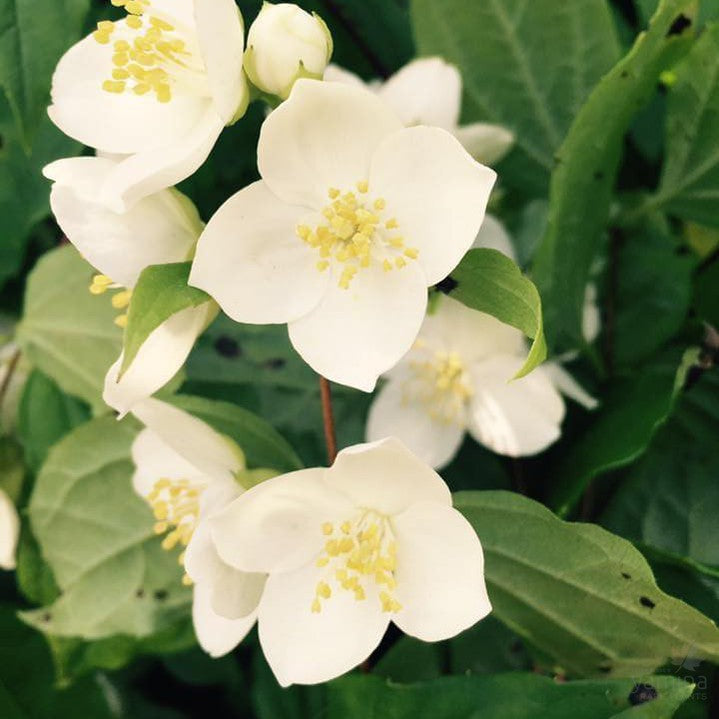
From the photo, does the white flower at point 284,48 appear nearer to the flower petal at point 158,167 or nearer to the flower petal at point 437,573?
the flower petal at point 158,167

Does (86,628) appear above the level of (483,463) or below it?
below

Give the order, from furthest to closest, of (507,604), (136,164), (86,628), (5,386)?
(5,386) → (86,628) → (507,604) → (136,164)

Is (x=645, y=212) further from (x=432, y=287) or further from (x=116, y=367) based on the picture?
(x=116, y=367)

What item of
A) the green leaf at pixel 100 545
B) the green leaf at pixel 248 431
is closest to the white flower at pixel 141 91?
the green leaf at pixel 248 431

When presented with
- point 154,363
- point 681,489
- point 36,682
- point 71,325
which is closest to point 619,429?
point 681,489

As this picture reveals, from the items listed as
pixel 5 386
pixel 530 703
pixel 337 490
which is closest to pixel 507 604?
pixel 530 703

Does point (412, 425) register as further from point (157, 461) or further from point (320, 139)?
point (320, 139)

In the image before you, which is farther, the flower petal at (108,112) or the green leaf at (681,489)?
the green leaf at (681,489)
